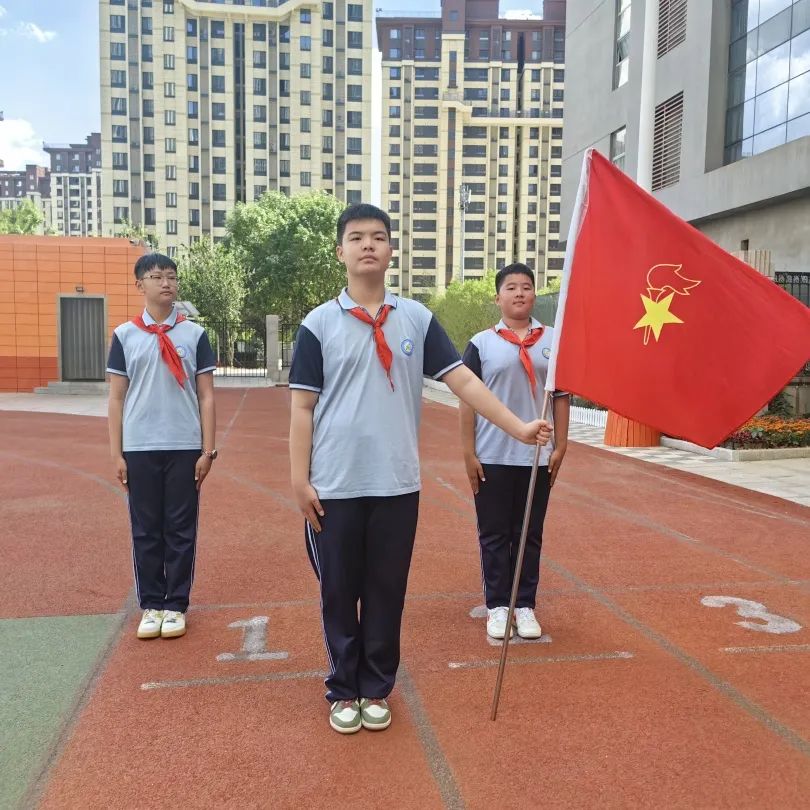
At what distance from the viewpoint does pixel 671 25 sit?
2147cm

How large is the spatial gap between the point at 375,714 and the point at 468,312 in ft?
74.9

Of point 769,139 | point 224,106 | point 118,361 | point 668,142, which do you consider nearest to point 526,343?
point 118,361

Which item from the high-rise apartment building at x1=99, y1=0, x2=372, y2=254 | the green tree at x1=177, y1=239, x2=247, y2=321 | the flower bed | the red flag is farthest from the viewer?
the high-rise apartment building at x1=99, y1=0, x2=372, y2=254

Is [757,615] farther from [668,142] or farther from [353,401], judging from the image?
[668,142]

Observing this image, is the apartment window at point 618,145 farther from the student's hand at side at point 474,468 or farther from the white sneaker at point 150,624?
the white sneaker at point 150,624

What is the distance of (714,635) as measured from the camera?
4.00 metres

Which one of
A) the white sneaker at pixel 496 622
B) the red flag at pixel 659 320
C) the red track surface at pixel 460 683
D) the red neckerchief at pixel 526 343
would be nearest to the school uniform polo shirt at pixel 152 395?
the red track surface at pixel 460 683

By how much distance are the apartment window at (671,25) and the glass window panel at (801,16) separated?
390 centimetres

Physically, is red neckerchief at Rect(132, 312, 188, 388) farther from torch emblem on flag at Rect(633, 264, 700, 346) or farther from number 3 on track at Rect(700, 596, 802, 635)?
number 3 on track at Rect(700, 596, 802, 635)

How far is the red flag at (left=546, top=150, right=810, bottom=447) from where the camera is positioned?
3252mm

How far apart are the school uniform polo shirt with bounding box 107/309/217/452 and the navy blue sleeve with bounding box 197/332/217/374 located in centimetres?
7

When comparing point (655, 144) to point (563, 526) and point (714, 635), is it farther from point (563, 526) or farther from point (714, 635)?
point (714, 635)

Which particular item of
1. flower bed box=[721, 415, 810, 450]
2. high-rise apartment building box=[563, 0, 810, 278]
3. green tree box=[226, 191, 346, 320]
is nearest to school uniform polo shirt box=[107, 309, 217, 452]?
flower bed box=[721, 415, 810, 450]

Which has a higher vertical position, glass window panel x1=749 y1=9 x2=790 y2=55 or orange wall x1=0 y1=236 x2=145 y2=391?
glass window panel x1=749 y1=9 x2=790 y2=55
